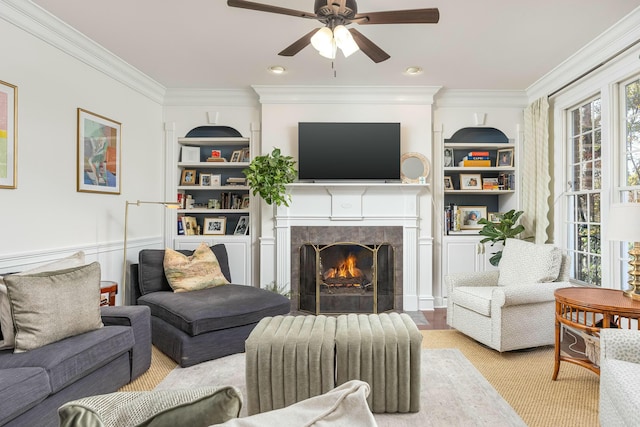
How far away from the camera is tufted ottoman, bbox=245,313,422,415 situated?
6.64 ft

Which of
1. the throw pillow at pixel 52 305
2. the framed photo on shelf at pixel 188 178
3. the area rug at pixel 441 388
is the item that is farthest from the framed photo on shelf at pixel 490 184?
the throw pillow at pixel 52 305

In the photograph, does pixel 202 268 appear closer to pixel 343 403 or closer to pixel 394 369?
pixel 394 369

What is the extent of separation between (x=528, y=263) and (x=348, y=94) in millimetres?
2490

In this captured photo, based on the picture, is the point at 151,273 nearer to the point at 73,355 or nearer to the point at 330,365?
the point at 73,355

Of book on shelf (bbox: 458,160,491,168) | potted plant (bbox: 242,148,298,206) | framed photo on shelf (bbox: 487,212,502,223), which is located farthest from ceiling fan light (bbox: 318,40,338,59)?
framed photo on shelf (bbox: 487,212,502,223)

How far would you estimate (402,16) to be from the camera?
82.1 inches

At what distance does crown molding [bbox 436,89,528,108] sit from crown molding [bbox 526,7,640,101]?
228 millimetres

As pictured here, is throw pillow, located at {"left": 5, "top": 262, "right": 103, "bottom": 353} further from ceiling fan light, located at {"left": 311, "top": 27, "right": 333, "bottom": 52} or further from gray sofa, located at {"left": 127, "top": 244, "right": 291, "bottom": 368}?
ceiling fan light, located at {"left": 311, "top": 27, "right": 333, "bottom": 52}

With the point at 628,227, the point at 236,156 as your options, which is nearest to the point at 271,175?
the point at 236,156

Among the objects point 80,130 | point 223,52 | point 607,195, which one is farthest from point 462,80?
point 80,130

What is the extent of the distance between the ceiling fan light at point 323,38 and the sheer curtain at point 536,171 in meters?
2.87

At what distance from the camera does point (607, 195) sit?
10.6ft

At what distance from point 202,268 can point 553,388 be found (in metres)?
2.85

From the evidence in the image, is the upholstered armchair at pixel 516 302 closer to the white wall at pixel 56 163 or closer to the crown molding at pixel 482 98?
the crown molding at pixel 482 98
